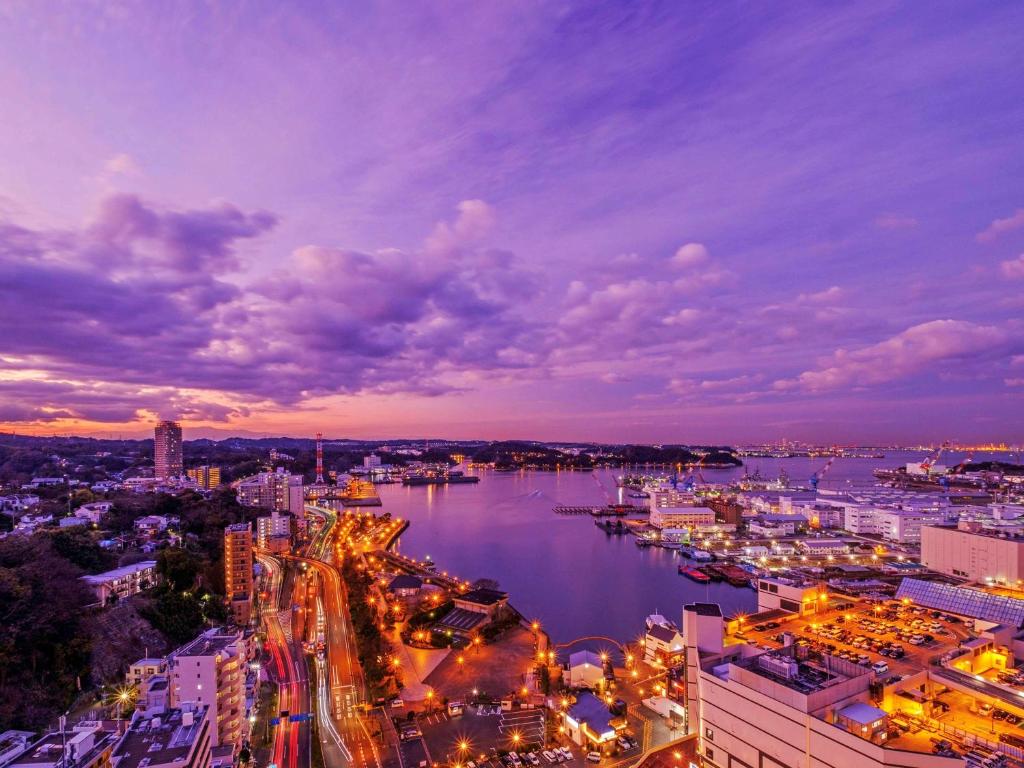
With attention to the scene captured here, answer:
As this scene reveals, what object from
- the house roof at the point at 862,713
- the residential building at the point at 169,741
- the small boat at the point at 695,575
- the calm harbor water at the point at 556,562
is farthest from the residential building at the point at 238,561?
the small boat at the point at 695,575

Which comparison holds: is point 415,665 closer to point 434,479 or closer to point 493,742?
point 493,742

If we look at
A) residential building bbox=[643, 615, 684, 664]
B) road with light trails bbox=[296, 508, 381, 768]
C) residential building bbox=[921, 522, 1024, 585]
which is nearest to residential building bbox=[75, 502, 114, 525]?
road with light trails bbox=[296, 508, 381, 768]

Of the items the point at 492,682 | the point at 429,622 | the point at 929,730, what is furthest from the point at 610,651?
the point at 929,730

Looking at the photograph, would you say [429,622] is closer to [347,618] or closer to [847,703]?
[347,618]

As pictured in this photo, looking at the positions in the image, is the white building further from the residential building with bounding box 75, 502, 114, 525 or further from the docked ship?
the docked ship

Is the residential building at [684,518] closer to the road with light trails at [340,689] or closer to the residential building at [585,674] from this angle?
the road with light trails at [340,689]

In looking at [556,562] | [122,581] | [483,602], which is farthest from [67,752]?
[556,562]
